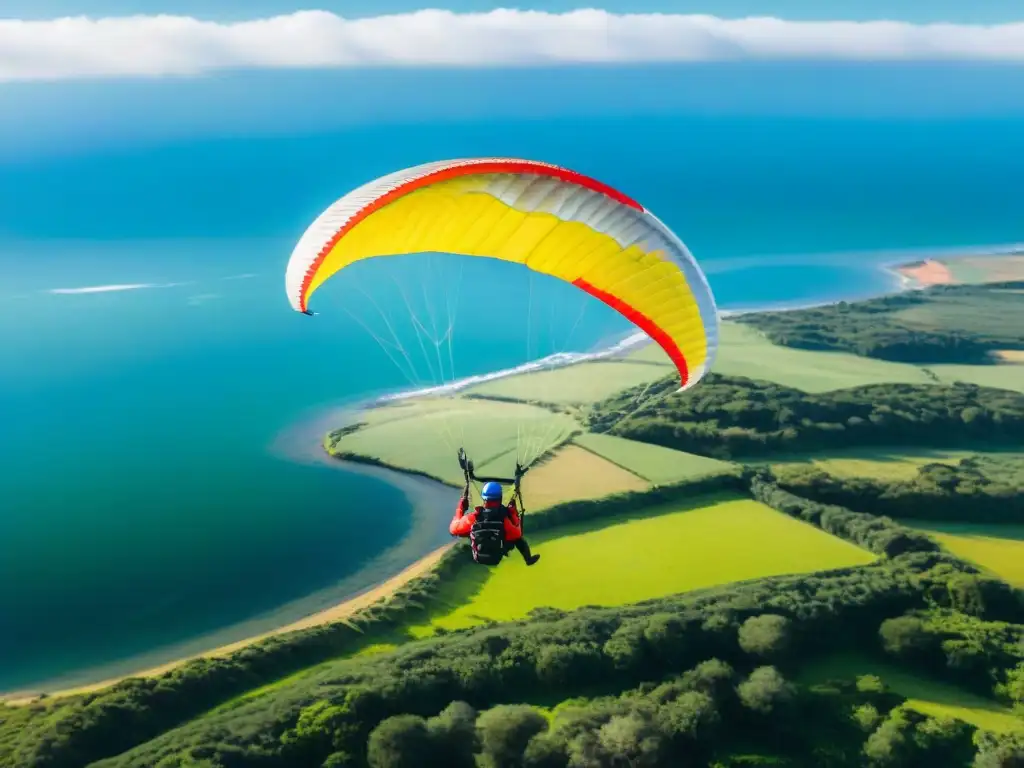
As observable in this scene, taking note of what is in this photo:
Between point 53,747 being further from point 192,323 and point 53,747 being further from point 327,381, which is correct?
point 192,323

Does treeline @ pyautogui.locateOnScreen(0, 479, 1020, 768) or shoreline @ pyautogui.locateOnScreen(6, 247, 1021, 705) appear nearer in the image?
treeline @ pyautogui.locateOnScreen(0, 479, 1020, 768)

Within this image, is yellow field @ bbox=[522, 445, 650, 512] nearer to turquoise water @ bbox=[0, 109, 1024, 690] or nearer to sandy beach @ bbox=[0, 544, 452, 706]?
sandy beach @ bbox=[0, 544, 452, 706]

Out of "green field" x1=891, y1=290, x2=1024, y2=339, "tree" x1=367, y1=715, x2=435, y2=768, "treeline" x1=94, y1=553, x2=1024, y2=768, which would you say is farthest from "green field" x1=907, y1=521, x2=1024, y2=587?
"green field" x1=891, y1=290, x2=1024, y2=339

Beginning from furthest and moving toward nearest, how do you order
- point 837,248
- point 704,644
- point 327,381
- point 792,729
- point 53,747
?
point 837,248 → point 327,381 → point 704,644 → point 792,729 → point 53,747

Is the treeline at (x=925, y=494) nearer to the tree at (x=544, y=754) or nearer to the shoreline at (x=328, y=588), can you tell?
the shoreline at (x=328, y=588)

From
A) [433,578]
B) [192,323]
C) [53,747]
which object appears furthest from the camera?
[192,323]

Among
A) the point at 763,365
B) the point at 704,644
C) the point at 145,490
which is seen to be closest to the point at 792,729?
the point at 704,644

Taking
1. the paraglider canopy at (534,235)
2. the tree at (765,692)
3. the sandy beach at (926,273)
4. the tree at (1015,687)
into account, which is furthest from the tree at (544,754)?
the sandy beach at (926,273)

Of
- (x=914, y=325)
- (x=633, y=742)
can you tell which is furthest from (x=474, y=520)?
(x=914, y=325)
